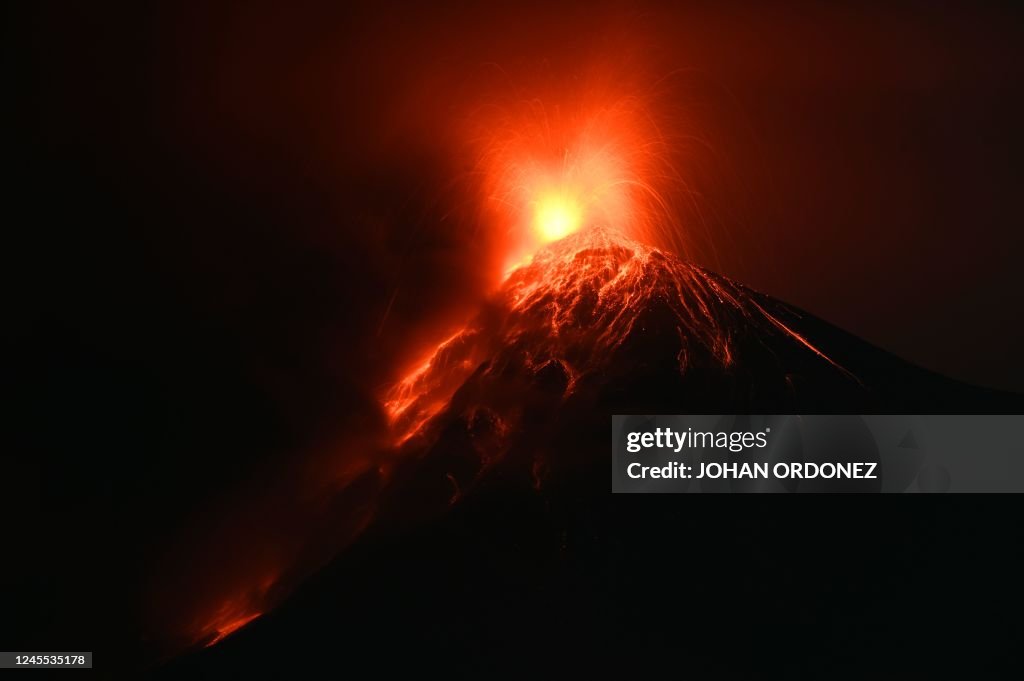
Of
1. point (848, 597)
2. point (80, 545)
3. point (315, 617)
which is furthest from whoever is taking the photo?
point (80, 545)

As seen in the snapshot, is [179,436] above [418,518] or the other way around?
above

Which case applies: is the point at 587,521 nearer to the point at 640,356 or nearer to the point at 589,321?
the point at 640,356

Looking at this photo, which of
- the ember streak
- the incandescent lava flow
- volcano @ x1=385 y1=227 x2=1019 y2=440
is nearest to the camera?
the incandescent lava flow

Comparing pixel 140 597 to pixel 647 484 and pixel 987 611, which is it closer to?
pixel 647 484

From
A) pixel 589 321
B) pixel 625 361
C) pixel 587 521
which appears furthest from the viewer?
pixel 589 321

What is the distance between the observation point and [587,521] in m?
20.8

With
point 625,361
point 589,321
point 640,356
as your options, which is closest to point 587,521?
point 625,361

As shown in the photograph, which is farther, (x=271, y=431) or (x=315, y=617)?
(x=271, y=431)

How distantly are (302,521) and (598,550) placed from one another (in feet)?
28.4

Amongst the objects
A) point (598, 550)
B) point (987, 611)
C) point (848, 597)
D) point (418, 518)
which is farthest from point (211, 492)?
point (987, 611)

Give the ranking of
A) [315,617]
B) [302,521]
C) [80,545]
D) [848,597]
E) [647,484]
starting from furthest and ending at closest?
[80,545] → [302,521] → [647,484] → [848,597] → [315,617]

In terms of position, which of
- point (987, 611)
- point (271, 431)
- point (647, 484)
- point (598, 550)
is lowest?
point (987, 611)

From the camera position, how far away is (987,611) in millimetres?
20625

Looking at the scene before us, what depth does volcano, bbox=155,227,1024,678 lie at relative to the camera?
18609 mm
